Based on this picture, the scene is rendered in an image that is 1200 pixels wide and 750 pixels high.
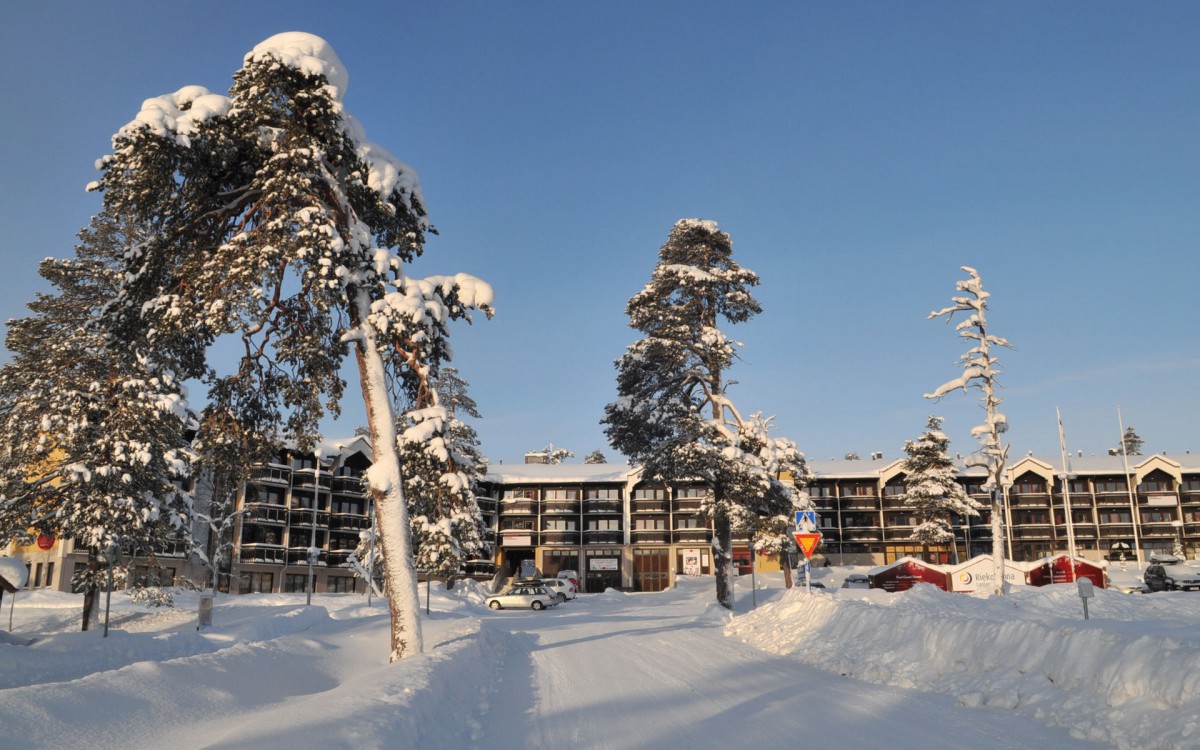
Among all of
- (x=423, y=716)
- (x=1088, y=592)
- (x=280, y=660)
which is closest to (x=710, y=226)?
(x=1088, y=592)

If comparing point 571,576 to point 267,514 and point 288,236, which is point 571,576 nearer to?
point 267,514

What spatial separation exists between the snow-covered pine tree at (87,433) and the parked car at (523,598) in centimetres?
2233

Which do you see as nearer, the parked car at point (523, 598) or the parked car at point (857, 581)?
the parked car at point (523, 598)

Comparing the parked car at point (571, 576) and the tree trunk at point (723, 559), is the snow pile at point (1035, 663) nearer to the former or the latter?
the tree trunk at point (723, 559)

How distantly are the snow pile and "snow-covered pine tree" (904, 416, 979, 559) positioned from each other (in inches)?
2109

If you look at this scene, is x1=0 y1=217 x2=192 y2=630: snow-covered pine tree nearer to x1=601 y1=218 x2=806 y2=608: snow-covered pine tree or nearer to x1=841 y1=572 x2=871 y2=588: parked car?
x1=601 y1=218 x2=806 y2=608: snow-covered pine tree

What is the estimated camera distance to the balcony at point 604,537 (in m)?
83.9

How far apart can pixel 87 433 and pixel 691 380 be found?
74.9ft

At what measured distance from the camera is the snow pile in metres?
7.91

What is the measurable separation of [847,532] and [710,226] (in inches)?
2274

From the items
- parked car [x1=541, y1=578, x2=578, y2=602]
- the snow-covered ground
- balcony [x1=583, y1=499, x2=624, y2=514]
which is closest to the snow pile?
the snow-covered ground

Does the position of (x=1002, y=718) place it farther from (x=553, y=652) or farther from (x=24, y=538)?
(x=24, y=538)

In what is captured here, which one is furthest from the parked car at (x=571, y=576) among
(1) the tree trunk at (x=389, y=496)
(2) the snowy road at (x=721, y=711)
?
(1) the tree trunk at (x=389, y=496)

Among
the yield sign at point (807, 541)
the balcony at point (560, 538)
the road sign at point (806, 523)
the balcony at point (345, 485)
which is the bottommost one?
the balcony at point (560, 538)
